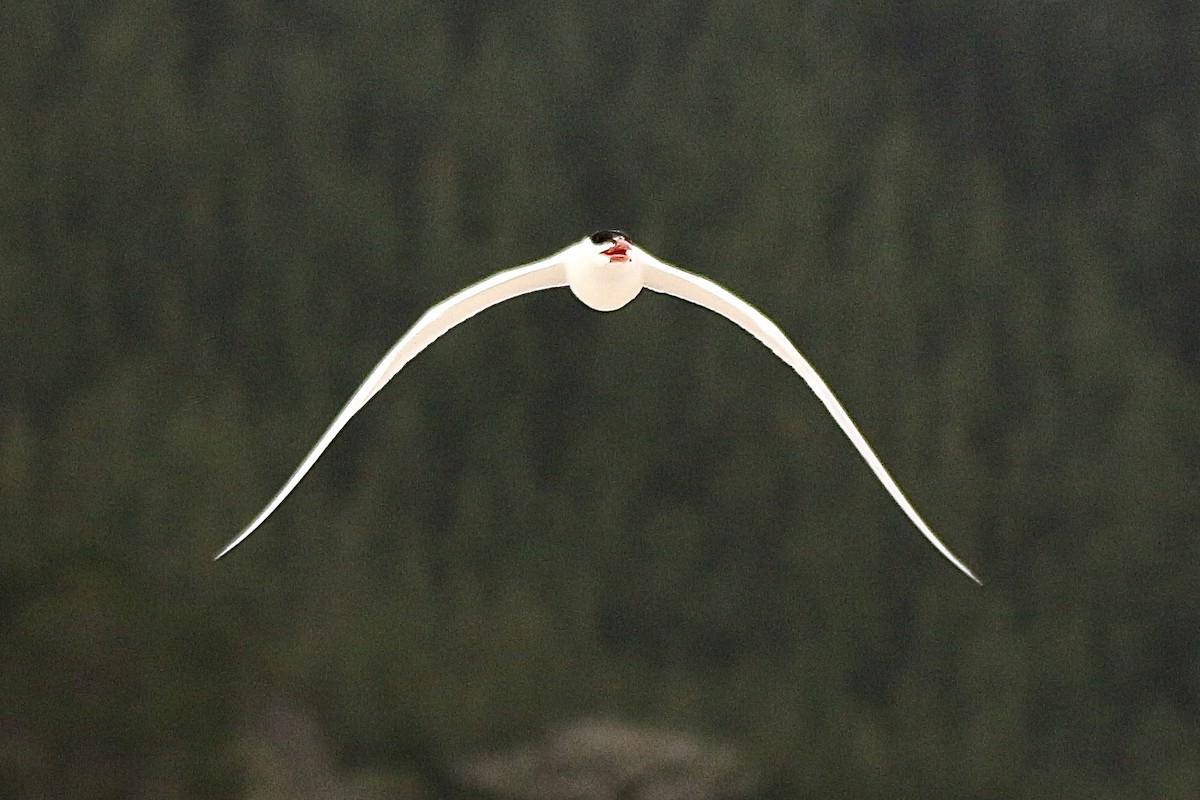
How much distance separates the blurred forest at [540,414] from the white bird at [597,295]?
1.63m

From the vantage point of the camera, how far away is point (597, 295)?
2.13m

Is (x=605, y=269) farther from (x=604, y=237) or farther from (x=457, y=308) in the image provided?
(x=457, y=308)

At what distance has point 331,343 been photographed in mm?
3984

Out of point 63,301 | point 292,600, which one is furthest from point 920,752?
point 63,301

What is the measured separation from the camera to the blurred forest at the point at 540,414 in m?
3.96

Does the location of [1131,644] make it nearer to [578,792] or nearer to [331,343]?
[578,792]

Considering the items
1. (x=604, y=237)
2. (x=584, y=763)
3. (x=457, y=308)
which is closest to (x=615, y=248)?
(x=604, y=237)

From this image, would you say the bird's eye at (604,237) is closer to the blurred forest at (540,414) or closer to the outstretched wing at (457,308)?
the outstretched wing at (457,308)

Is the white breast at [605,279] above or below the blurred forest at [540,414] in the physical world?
below

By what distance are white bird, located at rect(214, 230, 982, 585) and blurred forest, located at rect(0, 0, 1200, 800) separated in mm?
1628

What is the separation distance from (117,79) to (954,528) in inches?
81.9

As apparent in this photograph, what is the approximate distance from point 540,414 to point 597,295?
188 cm

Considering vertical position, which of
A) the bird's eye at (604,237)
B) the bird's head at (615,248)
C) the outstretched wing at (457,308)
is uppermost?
the outstretched wing at (457,308)

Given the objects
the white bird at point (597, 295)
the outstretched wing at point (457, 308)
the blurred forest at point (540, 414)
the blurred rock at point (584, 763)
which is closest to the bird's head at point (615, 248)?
the white bird at point (597, 295)
